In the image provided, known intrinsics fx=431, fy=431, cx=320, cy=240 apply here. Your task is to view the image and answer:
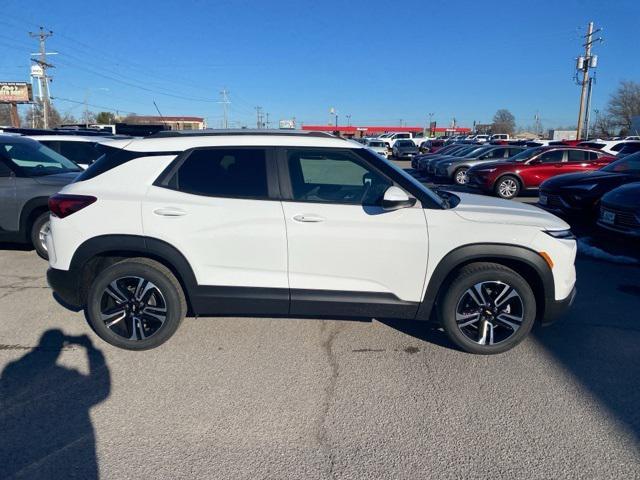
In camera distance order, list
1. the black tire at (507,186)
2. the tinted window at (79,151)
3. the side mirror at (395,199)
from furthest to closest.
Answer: the black tire at (507,186), the tinted window at (79,151), the side mirror at (395,199)

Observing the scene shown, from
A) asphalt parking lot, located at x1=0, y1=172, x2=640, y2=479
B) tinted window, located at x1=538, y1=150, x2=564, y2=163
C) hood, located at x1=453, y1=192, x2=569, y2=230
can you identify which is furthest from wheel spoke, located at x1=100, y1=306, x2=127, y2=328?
tinted window, located at x1=538, y1=150, x2=564, y2=163

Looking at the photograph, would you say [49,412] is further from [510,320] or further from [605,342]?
[605,342]

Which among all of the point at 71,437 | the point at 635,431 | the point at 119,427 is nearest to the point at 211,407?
the point at 119,427

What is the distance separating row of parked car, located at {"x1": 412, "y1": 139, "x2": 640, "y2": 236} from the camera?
654cm

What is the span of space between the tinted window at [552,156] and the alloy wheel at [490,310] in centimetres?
1186

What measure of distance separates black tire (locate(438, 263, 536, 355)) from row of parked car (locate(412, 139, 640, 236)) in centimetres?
393

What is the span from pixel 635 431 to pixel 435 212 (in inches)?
73.5

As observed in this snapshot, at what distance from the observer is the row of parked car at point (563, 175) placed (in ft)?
21.4

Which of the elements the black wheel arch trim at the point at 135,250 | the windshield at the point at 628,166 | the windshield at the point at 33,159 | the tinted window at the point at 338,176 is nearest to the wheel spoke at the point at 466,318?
the tinted window at the point at 338,176

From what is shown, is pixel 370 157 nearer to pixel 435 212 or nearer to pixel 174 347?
pixel 435 212

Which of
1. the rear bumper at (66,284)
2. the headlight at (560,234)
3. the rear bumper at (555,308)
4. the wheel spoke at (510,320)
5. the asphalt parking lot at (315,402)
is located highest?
the headlight at (560,234)

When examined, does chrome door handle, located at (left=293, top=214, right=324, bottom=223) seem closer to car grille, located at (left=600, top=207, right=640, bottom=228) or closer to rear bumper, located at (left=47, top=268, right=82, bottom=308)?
rear bumper, located at (left=47, top=268, right=82, bottom=308)

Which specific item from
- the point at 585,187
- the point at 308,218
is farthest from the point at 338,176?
the point at 585,187

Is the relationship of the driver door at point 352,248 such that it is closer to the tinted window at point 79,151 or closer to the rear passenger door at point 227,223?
the rear passenger door at point 227,223
